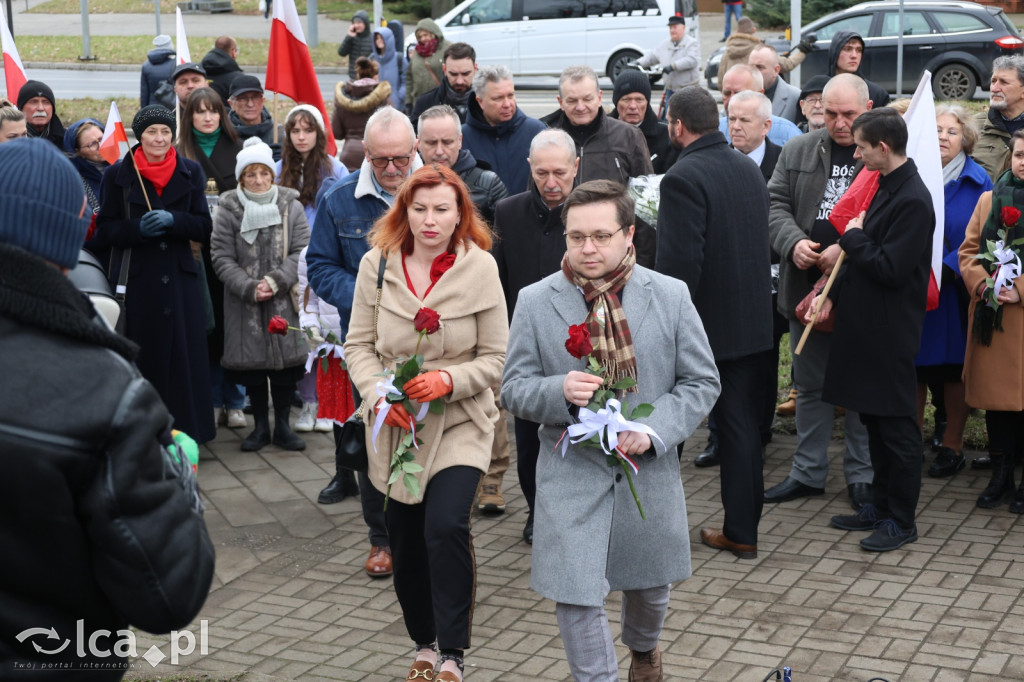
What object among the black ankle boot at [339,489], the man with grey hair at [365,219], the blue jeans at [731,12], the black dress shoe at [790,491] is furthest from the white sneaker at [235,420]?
the blue jeans at [731,12]

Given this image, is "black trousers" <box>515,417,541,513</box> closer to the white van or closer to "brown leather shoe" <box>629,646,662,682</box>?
"brown leather shoe" <box>629,646,662,682</box>

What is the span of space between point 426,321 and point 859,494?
10.7 ft

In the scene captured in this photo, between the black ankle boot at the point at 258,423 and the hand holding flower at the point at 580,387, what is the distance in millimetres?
4354

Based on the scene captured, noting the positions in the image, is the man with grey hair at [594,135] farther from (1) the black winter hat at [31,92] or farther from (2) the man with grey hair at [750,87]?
(1) the black winter hat at [31,92]

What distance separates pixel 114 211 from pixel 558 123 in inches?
110

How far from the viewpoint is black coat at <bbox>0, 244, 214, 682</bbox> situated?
92.4 inches

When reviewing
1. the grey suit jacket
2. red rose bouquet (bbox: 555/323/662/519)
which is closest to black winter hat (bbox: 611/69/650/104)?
the grey suit jacket

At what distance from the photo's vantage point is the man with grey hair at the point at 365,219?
5684 mm

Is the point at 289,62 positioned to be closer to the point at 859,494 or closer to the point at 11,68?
the point at 11,68

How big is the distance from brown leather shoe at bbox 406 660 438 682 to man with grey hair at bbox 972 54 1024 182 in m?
5.11

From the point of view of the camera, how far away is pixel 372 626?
18.1 ft

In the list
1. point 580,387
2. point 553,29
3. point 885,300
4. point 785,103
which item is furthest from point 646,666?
point 553,29

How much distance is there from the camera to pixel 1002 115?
8.02 m

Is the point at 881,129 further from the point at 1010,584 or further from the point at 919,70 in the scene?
the point at 919,70
